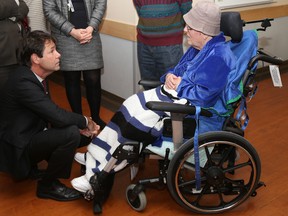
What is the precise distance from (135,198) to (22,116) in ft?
2.45

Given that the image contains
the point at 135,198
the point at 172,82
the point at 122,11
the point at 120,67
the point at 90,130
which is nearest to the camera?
the point at 172,82

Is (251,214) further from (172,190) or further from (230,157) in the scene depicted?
(172,190)

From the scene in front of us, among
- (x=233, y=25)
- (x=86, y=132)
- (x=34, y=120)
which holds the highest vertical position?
(x=233, y=25)

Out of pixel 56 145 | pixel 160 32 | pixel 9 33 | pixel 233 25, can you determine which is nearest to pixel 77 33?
pixel 9 33

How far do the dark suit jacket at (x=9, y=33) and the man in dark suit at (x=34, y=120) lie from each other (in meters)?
0.25

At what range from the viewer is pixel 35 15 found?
7.47 feet

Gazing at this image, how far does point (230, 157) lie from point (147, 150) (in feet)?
1.59

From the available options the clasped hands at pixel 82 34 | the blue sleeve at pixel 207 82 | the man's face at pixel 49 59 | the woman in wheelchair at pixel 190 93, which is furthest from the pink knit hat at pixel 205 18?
the clasped hands at pixel 82 34

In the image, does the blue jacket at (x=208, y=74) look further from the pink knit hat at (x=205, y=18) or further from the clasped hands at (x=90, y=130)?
the clasped hands at (x=90, y=130)

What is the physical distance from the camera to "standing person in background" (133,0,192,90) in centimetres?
221

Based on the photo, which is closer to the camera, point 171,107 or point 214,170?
point 171,107

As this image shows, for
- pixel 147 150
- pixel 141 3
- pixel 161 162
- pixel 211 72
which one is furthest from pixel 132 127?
pixel 141 3

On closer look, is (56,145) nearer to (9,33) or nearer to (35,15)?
(9,33)

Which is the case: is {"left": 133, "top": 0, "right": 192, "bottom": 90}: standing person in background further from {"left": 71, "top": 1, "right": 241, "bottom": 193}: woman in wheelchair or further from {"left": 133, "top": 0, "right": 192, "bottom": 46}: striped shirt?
{"left": 71, "top": 1, "right": 241, "bottom": 193}: woman in wheelchair
